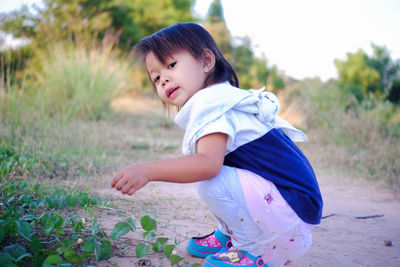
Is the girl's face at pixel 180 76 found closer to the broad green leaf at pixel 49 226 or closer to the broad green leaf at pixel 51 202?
the broad green leaf at pixel 49 226

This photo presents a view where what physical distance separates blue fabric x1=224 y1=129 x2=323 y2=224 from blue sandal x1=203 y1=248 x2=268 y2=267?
0.85ft

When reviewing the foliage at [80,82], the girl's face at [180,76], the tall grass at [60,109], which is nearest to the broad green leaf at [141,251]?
the girl's face at [180,76]

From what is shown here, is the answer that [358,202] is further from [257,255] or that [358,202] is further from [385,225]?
[257,255]

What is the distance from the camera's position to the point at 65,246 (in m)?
1.27

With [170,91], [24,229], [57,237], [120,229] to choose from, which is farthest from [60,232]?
[170,91]

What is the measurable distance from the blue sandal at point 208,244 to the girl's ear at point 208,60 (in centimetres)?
79

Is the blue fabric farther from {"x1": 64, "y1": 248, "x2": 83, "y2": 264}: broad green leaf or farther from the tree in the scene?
the tree

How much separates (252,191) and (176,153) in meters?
2.82

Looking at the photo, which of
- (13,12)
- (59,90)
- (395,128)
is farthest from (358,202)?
(59,90)

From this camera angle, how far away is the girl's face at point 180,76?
4.79 ft

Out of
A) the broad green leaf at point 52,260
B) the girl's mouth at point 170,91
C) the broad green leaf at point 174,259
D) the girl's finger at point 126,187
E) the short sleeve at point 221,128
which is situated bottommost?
the broad green leaf at point 174,259

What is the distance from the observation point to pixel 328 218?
85.9 inches

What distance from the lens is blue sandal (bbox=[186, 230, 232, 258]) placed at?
1509mm

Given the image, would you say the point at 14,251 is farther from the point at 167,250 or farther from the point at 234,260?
the point at 234,260
